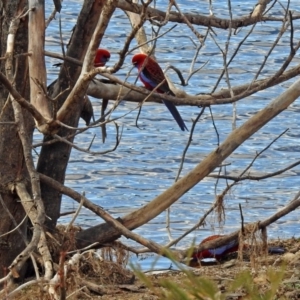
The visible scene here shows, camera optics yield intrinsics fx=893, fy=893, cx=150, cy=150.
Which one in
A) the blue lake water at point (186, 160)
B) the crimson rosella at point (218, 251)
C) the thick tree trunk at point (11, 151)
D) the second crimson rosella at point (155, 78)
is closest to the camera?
the thick tree trunk at point (11, 151)

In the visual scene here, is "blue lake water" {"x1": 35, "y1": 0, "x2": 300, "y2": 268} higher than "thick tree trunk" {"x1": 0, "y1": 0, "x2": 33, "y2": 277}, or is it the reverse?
"thick tree trunk" {"x1": 0, "y1": 0, "x2": 33, "y2": 277}

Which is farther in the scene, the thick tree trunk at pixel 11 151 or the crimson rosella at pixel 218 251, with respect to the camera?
the crimson rosella at pixel 218 251

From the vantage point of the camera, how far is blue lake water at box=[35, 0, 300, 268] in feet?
24.1

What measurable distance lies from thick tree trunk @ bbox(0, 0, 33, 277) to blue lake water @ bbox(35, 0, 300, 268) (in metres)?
1.59

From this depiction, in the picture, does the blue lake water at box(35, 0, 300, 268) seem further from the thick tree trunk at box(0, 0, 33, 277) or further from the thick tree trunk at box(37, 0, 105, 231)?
the thick tree trunk at box(0, 0, 33, 277)

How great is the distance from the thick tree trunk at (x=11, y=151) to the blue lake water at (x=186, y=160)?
1587 millimetres

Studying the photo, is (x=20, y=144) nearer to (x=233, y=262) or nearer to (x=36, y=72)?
(x=36, y=72)

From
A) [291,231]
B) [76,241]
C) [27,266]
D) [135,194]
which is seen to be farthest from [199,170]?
[135,194]

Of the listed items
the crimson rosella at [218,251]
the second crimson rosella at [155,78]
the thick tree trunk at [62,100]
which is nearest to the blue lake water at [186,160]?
the crimson rosella at [218,251]

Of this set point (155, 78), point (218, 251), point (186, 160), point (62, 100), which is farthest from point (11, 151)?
point (186, 160)

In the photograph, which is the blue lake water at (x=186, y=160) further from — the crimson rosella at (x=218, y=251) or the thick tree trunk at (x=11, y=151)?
the thick tree trunk at (x=11, y=151)

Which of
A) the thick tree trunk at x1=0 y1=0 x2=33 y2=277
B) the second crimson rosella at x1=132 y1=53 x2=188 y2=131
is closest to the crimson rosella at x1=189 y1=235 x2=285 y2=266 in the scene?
the second crimson rosella at x1=132 y1=53 x2=188 y2=131

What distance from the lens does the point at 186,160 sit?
27.6 ft

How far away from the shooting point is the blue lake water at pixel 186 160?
733 centimetres
